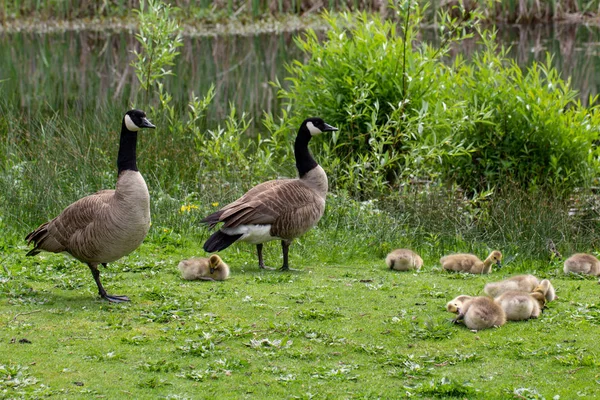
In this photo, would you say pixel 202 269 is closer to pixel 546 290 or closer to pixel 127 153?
pixel 127 153

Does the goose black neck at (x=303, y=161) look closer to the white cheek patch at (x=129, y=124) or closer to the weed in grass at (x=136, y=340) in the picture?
the white cheek patch at (x=129, y=124)

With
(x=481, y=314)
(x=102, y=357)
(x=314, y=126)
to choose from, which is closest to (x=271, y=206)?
(x=314, y=126)

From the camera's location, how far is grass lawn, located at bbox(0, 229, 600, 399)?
18.6 feet

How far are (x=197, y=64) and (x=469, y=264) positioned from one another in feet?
71.1

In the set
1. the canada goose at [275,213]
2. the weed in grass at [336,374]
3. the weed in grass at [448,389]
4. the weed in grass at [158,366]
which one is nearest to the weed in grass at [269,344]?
the weed in grass at [336,374]

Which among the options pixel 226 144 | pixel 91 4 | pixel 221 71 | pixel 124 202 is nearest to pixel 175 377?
pixel 124 202

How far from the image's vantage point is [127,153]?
7.88 meters

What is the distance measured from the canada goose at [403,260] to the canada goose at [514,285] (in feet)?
4.52

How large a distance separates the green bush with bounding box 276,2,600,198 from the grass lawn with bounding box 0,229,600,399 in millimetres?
3868

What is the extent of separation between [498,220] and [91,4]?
2881 cm

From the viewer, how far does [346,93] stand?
43.8 ft

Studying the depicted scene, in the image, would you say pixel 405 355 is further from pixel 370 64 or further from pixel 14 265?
pixel 370 64

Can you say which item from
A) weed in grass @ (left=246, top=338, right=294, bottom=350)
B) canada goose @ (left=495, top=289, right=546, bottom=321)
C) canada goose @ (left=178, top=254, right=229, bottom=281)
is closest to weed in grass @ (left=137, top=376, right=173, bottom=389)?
weed in grass @ (left=246, top=338, right=294, bottom=350)

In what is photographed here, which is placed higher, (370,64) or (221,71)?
(370,64)
